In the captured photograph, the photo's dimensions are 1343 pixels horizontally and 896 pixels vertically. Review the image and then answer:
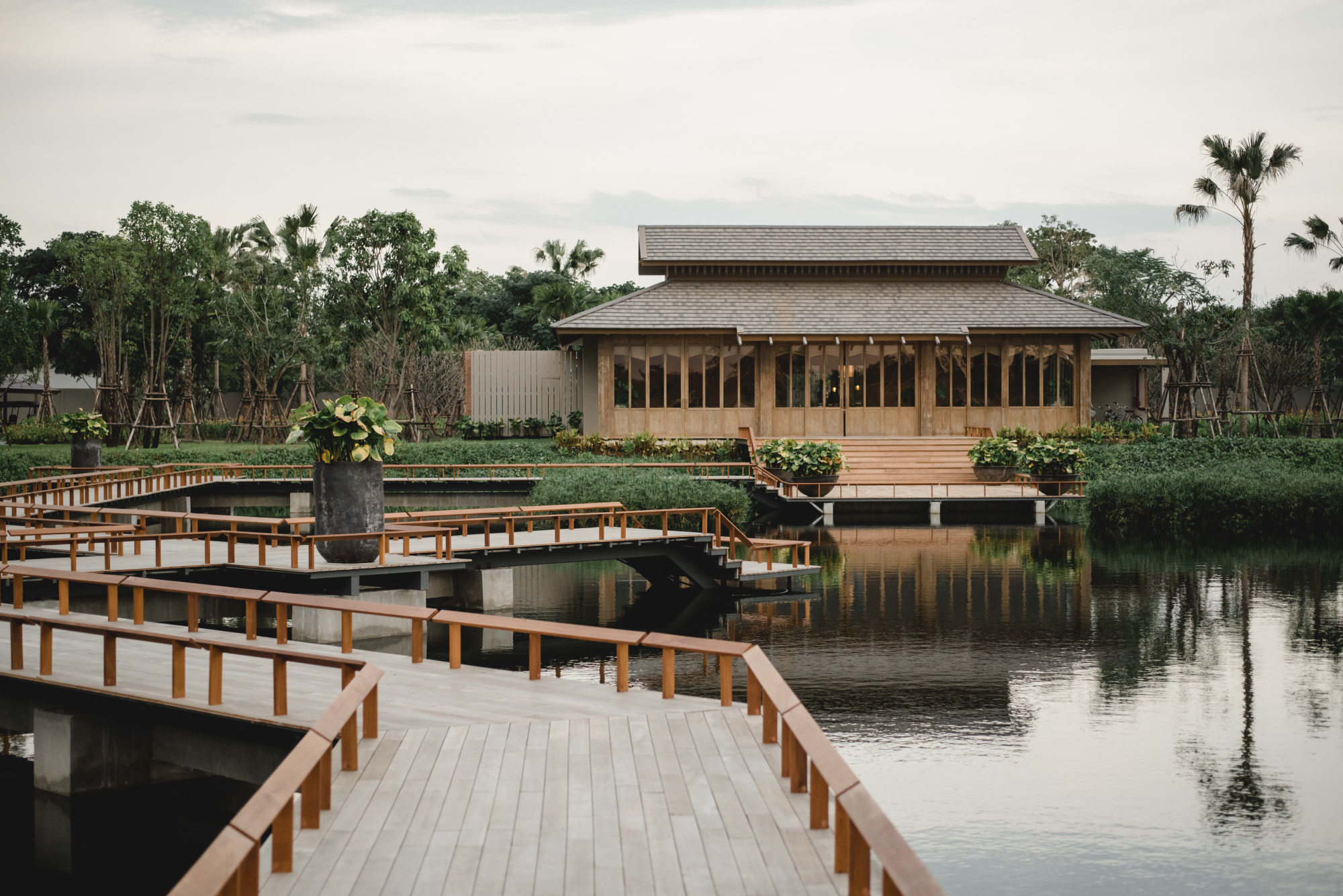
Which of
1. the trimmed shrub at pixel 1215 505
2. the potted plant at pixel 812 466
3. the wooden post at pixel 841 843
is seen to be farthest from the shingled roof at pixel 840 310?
the wooden post at pixel 841 843

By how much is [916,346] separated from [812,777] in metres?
34.4

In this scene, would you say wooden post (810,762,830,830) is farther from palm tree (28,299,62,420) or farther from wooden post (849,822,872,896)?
palm tree (28,299,62,420)

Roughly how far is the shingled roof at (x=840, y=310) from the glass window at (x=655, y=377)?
1156 mm

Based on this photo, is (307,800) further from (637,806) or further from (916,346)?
(916,346)

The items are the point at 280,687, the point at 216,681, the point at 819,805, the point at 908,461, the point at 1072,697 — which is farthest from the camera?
the point at 908,461

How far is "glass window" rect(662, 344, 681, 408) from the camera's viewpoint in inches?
1553

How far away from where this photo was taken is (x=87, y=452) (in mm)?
30438

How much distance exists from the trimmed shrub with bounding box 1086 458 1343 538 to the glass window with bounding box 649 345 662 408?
48.5 ft

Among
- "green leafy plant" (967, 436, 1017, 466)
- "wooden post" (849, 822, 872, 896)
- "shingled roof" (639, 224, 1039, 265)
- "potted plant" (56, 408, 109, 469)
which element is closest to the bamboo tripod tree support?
"potted plant" (56, 408, 109, 469)

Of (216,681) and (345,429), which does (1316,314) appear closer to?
(345,429)

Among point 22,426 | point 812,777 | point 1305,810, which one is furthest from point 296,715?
point 22,426

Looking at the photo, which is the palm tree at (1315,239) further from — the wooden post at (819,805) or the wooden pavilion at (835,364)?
the wooden post at (819,805)

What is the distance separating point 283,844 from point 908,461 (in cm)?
3043

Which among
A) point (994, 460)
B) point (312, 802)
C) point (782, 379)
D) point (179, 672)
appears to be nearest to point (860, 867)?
point (312, 802)
